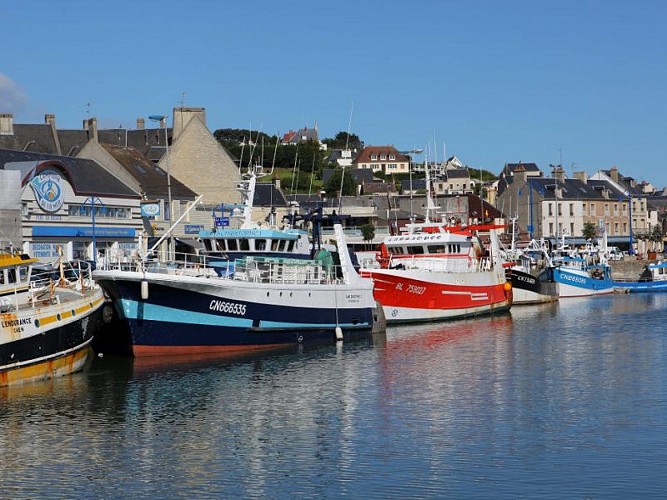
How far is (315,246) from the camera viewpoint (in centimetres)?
4881

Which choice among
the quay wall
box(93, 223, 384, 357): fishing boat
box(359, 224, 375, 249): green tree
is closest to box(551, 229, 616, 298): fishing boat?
the quay wall

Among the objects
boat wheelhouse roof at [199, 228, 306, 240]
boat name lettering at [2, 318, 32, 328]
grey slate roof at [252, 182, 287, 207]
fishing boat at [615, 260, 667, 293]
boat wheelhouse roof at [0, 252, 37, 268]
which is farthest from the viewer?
fishing boat at [615, 260, 667, 293]

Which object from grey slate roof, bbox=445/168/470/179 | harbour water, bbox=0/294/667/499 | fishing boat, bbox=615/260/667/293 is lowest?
harbour water, bbox=0/294/667/499

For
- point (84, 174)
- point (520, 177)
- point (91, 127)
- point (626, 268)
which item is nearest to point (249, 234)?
point (84, 174)

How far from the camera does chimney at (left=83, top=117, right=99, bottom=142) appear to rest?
258 ft

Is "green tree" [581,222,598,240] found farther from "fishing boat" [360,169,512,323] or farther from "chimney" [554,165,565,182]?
"fishing boat" [360,169,512,323]

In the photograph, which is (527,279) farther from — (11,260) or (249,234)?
(11,260)

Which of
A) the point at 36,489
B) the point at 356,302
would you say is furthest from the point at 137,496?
the point at 356,302

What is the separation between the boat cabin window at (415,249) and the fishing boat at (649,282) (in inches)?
1562

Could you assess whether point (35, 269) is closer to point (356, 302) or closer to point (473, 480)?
point (356, 302)

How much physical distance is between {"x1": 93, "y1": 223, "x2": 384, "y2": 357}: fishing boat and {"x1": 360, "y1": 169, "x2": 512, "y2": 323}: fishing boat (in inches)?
146

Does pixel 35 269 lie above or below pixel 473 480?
above

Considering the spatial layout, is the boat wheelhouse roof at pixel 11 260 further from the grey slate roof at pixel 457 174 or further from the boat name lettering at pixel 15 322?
the grey slate roof at pixel 457 174

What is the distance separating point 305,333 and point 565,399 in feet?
49.0
